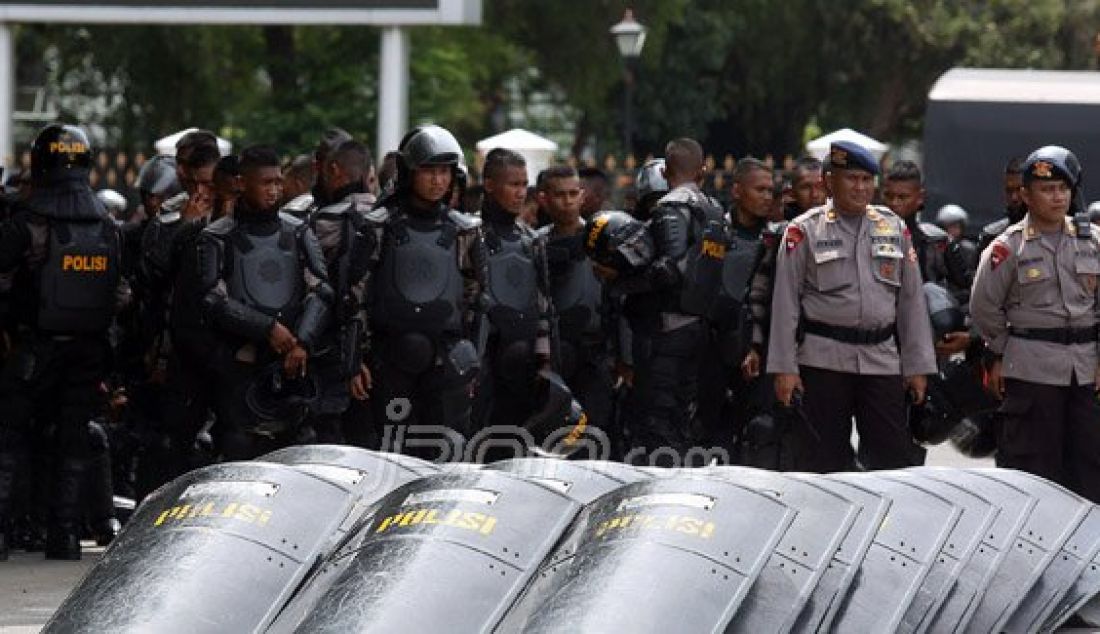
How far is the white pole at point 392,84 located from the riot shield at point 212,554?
63.9ft

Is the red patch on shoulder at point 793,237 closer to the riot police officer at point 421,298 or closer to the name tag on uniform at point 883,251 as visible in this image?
the name tag on uniform at point 883,251

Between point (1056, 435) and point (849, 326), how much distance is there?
103 cm

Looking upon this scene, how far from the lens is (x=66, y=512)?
12.7m

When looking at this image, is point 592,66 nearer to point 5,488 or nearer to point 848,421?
point 5,488

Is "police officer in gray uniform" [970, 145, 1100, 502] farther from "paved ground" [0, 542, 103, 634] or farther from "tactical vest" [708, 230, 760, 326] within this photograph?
"paved ground" [0, 542, 103, 634]

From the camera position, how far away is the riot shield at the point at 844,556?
8.41 m

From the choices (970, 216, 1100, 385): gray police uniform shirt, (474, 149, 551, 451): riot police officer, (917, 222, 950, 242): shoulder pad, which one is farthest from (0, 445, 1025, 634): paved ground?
(917, 222, 950, 242): shoulder pad

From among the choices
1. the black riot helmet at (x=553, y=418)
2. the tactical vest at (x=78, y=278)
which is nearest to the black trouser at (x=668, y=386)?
the black riot helmet at (x=553, y=418)

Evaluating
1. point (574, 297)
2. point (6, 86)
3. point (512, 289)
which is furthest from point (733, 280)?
point (6, 86)

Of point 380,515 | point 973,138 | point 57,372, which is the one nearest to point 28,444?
point 57,372

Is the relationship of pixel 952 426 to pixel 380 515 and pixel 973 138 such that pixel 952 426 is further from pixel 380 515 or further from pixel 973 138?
pixel 973 138

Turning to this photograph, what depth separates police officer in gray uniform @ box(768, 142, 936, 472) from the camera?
12.2 m

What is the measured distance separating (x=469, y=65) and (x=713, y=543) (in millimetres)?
34722

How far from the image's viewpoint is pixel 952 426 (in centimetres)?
1384
